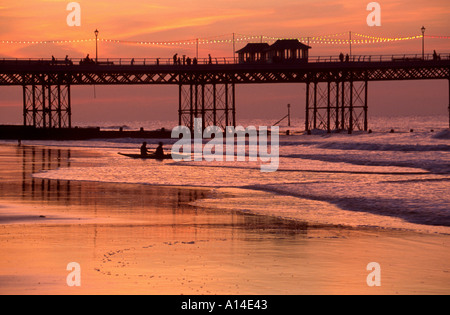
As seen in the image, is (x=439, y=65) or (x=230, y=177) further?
(x=439, y=65)

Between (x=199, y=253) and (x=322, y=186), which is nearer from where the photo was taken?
(x=199, y=253)

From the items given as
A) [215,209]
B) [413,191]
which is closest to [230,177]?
[413,191]

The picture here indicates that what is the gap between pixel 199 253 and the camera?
13328 mm

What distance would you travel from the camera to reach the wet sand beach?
10.9 meters

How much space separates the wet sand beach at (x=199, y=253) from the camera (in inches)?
427

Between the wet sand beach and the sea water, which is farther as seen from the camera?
the sea water

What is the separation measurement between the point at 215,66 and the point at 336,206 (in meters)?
73.4

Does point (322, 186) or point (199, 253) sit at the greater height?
point (322, 186)

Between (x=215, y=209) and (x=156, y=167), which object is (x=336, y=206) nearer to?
(x=215, y=209)

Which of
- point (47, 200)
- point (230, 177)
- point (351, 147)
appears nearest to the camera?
point (47, 200)

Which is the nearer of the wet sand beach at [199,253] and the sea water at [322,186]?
the wet sand beach at [199,253]
